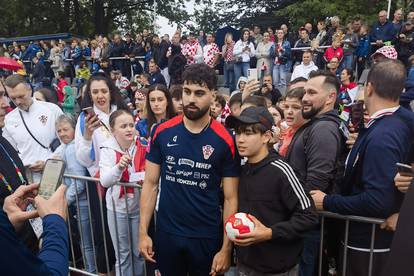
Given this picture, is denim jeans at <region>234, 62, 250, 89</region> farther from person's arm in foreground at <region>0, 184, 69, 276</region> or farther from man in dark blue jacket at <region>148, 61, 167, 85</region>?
person's arm in foreground at <region>0, 184, 69, 276</region>

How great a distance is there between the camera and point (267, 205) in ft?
7.93

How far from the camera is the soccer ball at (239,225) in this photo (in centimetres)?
226

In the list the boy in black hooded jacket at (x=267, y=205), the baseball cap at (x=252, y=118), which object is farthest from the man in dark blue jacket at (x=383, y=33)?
the boy in black hooded jacket at (x=267, y=205)

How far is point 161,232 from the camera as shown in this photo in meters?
2.72

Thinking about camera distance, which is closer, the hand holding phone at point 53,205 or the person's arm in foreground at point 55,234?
the person's arm in foreground at point 55,234

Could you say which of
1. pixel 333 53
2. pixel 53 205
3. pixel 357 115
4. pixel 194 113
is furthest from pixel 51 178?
pixel 333 53

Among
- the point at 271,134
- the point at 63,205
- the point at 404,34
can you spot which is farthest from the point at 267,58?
the point at 63,205

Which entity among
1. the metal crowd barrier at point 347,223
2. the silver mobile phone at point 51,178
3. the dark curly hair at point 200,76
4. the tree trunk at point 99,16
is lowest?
the metal crowd barrier at point 347,223

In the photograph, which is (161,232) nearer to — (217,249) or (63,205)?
(217,249)

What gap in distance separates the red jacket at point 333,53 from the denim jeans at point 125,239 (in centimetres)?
804

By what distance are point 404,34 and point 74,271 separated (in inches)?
374

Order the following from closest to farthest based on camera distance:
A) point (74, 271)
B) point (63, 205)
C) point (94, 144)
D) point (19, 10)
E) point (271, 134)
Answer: point (63, 205), point (271, 134), point (94, 144), point (74, 271), point (19, 10)

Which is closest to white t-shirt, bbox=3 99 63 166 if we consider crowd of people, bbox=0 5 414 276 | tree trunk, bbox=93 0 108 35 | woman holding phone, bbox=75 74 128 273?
crowd of people, bbox=0 5 414 276

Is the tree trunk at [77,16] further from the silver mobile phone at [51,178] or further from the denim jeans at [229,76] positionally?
the silver mobile phone at [51,178]
